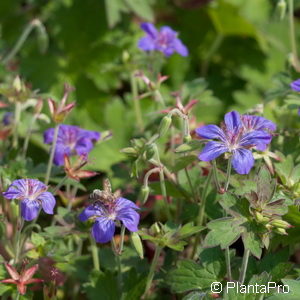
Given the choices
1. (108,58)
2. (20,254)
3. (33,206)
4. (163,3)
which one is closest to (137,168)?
(33,206)

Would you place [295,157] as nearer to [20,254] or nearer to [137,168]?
[137,168]

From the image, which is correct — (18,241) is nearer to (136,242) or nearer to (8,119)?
(136,242)

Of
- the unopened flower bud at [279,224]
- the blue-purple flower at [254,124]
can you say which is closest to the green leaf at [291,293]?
the unopened flower bud at [279,224]

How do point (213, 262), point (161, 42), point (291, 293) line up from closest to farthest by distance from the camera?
point (291, 293) < point (213, 262) < point (161, 42)

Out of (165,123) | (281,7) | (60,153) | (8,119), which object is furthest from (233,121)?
(8,119)

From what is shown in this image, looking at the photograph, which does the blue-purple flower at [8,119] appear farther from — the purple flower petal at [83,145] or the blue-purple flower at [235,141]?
the blue-purple flower at [235,141]

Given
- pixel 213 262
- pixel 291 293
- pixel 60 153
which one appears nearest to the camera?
pixel 291 293
